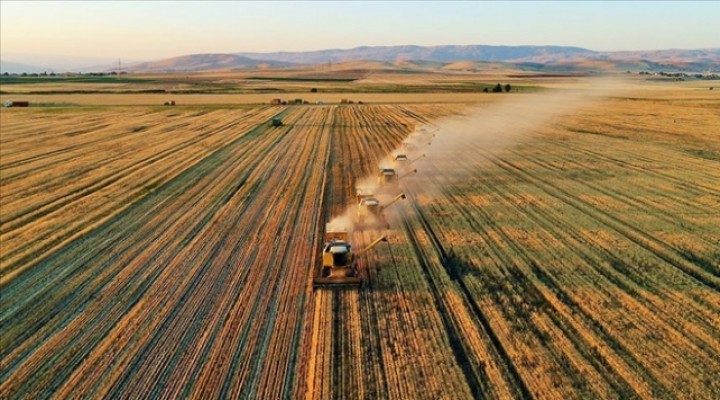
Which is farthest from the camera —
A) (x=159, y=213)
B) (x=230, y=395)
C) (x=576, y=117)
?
(x=576, y=117)

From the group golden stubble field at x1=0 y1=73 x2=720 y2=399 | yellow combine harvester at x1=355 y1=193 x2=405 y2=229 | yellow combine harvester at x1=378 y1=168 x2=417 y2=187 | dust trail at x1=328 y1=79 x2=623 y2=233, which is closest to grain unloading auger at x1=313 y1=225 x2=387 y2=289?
golden stubble field at x1=0 y1=73 x2=720 y2=399

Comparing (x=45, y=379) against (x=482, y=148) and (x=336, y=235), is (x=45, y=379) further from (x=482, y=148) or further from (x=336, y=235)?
(x=482, y=148)

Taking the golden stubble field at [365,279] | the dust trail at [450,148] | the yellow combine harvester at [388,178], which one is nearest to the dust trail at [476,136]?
the dust trail at [450,148]

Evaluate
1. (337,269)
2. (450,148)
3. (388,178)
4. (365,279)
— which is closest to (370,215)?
(388,178)

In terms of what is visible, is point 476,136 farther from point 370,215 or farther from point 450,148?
point 370,215

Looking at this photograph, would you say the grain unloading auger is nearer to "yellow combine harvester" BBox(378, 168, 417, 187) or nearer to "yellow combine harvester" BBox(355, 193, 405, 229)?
"yellow combine harvester" BBox(355, 193, 405, 229)

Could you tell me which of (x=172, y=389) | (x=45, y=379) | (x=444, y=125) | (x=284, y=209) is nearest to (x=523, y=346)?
(x=172, y=389)

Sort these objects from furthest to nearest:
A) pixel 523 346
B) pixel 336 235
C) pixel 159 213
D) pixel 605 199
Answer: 1. pixel 605 199
2. pixel 159 213
3. pixel 336 235
4. pixel 523 346

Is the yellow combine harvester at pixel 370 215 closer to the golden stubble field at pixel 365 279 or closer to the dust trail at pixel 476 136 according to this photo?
the golden stubble field at pixel 365 279

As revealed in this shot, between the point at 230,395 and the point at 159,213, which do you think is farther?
the point at 159,213
